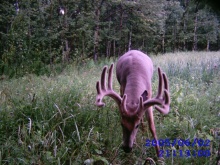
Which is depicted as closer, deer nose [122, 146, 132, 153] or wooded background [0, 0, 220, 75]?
deer nose [122, 146, 132, 153]

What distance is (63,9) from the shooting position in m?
11.8

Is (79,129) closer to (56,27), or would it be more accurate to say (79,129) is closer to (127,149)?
(127,149)

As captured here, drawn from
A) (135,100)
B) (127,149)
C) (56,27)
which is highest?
(56,27)

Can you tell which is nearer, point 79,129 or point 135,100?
point 135,100

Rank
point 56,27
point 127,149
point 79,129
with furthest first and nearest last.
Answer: point 56,27
point 79,129
point 127,149

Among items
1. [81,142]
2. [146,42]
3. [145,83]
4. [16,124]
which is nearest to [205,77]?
[145,83]

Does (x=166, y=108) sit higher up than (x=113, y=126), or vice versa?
(x=166, y=108)

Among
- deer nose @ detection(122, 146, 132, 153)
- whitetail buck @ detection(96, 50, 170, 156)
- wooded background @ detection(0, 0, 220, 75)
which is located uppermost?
wooded background @ detection(0, 0, 220, 75)

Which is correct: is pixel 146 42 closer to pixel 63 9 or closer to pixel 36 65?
pixel 63 9

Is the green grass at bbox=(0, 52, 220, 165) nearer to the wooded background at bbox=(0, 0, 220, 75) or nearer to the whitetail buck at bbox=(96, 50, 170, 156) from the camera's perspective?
the whitetail buck at bbox=(96, 50, 170, 156)

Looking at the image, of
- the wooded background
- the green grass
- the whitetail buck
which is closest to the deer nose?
the whitetail buck

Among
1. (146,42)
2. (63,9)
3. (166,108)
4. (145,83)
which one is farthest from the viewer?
(146,42)

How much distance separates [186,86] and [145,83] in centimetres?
245

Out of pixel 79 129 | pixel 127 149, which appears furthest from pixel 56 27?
pixel 127 149
